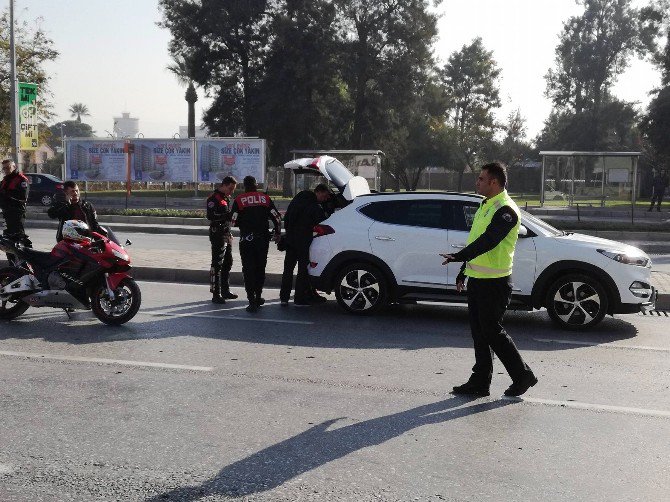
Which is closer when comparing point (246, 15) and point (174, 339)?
point (174, 339)

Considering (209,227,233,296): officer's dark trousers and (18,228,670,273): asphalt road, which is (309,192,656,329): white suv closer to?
(209,227,233,296): officer's dark trousers

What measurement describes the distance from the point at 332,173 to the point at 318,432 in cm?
571

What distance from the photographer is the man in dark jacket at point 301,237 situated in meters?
10.5

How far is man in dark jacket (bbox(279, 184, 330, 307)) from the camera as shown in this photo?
1050 centimetres

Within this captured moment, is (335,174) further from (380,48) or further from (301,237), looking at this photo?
(380,48)

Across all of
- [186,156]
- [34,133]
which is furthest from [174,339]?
[186,156]

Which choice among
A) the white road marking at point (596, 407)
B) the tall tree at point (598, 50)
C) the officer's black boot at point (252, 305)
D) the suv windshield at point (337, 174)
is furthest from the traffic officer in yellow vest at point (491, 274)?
the tall tree at point (598, 50)

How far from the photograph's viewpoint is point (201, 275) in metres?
12.7

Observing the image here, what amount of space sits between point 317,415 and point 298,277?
5144 millimetres

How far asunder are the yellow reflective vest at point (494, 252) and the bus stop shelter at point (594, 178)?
88.9 feet

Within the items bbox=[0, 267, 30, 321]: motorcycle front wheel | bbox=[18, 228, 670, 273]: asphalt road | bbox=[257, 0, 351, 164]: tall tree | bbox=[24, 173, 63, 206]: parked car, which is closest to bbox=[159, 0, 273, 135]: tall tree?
bbox=[257, 0, 351, 164]: tall tree

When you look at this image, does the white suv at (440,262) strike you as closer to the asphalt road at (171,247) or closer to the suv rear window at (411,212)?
the suv rear window at (411,212)

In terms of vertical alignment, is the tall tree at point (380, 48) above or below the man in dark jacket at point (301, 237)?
above

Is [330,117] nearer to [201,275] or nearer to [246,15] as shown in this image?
[246,15]
